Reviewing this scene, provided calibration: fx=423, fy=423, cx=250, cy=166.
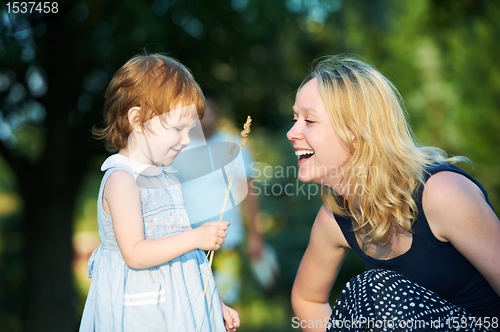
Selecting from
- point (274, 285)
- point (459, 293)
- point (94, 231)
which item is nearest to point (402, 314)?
point (459, 293)

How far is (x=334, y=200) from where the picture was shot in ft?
6.25

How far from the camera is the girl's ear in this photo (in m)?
1.59

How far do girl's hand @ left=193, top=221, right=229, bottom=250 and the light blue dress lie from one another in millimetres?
153

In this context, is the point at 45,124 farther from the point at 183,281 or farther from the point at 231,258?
the point at 183,281

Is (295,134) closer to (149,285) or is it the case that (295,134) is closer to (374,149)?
(374,149)

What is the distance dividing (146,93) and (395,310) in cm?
119

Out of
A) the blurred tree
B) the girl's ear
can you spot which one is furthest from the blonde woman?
the blurred tree

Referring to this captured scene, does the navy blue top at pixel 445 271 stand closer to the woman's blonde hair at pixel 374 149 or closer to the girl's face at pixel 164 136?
the woman's blonde hair at pixel 374 149

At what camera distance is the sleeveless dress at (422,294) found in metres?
1.50

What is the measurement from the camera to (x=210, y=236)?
1.43m

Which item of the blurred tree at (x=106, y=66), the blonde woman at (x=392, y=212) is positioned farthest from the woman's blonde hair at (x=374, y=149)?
the blurred tree at (x=106, y=66)

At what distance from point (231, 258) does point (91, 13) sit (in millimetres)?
3006

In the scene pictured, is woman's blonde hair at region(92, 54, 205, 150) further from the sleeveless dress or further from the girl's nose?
the sleeveless dress

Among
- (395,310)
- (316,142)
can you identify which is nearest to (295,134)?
(316,142)
